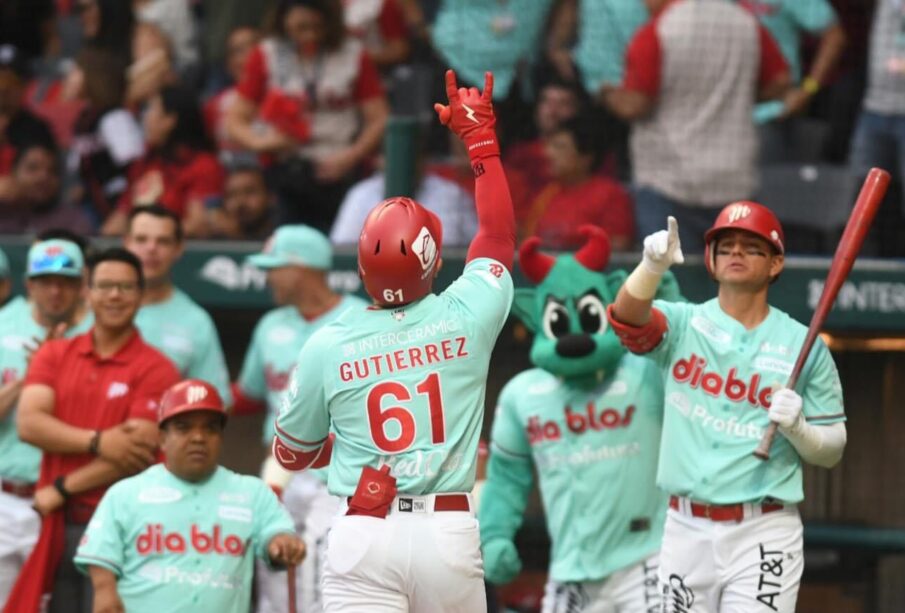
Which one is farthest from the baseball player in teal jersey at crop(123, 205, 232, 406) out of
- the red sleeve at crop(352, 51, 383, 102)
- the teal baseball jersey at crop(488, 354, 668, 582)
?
the red sleeve at crop(352, 51, 383, 102)

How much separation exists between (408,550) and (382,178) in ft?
13.0

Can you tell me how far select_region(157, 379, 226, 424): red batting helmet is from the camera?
6250 mm

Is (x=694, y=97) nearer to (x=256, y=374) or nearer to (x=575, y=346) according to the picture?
(x=575, y=346)

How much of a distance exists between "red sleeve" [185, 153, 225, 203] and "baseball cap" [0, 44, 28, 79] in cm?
148

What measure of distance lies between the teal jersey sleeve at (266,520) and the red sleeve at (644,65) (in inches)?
114

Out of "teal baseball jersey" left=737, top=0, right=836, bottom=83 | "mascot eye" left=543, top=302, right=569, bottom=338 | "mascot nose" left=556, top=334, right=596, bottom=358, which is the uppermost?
"teal baseball jersey" left=737, top=0, right=836, bottom=83

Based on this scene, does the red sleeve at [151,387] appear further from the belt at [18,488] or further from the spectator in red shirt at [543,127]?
the spectator in red shirt at [543,127]

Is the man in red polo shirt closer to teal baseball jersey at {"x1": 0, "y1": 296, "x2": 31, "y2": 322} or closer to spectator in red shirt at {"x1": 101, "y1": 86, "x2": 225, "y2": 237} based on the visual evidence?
teal baseball jersey at {"x1": 0, "y1": 296, "x2": 31, "y2": 322}

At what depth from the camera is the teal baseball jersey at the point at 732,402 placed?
5695 mm

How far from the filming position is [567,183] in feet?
26.4

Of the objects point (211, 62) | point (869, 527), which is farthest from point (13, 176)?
point (869, 527)

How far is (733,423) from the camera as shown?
574 centimetres

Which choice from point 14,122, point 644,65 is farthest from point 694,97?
point 14,122

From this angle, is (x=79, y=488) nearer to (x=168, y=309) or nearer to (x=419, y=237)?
(x=168, y=309)
